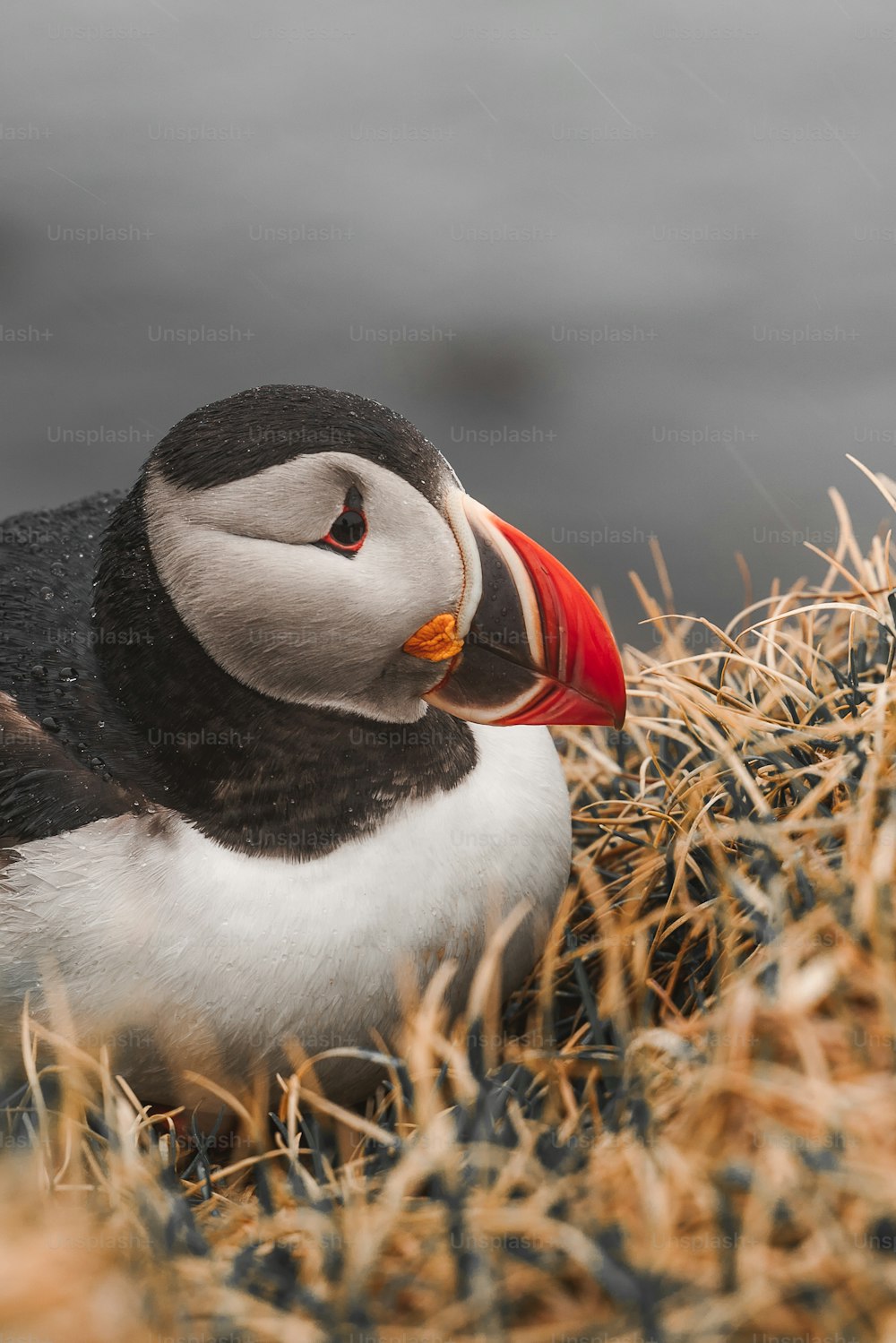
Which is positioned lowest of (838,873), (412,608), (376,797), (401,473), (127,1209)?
(127,1209)

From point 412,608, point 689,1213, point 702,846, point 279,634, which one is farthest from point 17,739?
point 689,1213

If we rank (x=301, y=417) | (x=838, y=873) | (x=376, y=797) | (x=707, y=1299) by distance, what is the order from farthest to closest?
(x=376, y=797) < (x=301, y=417) < (x=838, y=873) < (x=707, y=1299)

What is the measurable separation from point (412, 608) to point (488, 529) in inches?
5.5

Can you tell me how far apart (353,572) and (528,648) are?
0.24 m

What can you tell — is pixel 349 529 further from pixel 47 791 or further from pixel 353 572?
pixel 47 791

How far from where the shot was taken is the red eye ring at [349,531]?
146cm

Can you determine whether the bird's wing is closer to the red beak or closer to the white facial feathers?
the white facial feathers

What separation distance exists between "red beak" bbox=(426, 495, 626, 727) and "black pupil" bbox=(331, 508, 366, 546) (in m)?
0.13

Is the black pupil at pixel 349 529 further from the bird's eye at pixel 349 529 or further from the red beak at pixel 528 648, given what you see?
the red beak at pixel 528 648

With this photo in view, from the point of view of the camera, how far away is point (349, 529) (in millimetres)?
1474

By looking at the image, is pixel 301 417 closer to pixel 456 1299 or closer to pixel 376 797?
pixel 376 797

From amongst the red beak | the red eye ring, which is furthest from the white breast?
the red eye ring

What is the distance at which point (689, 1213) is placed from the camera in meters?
0.97

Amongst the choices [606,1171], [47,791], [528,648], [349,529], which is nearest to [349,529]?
[349,529]
